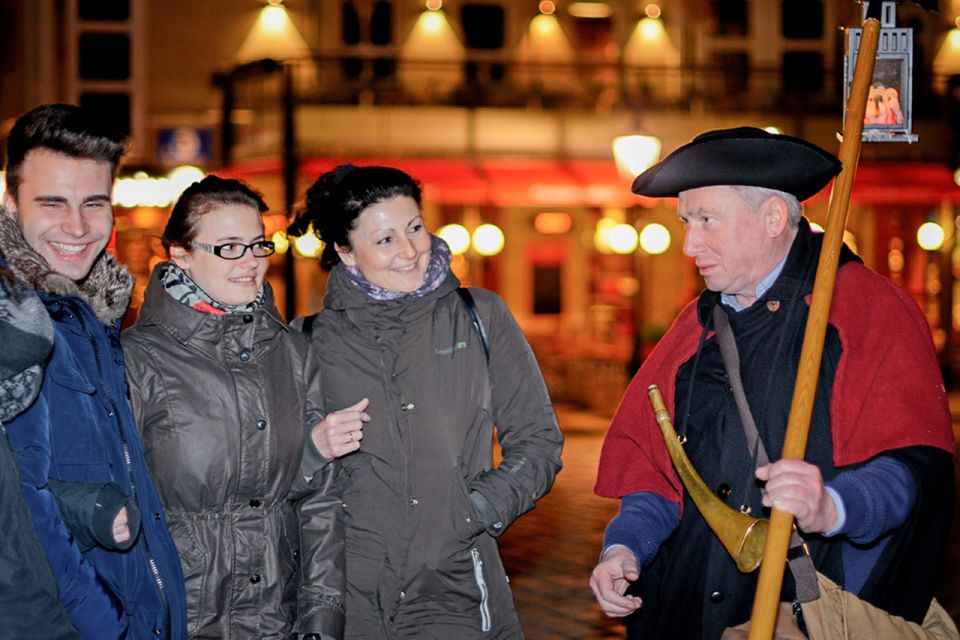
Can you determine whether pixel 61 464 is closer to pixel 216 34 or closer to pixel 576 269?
pixel 216 34

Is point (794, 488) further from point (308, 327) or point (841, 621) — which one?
point (308, 327)

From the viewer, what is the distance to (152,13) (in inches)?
856

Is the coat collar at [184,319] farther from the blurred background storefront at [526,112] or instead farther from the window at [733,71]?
the window at [733,71]

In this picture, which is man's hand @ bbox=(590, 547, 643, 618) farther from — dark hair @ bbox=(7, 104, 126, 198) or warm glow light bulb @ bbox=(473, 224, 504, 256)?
warm glow light bulb @ bbox=(473, 224, 504, 256)

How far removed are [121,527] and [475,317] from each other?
4.38ft

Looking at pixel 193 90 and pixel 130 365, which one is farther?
pixel 193 90

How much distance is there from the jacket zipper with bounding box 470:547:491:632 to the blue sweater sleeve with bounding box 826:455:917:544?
1.18 m

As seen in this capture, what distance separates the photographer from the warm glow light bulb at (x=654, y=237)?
17.2 metres

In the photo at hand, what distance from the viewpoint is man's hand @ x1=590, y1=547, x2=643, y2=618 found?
3.11 meters

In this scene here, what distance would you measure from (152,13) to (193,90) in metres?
1.55

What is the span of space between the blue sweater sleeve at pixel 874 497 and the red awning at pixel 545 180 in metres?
13.3

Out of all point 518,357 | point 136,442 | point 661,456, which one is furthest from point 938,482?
point 136,442

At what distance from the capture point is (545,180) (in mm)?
17938

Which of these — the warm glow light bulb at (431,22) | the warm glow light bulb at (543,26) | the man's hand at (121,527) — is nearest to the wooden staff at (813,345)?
the man's hand at (121,527)
